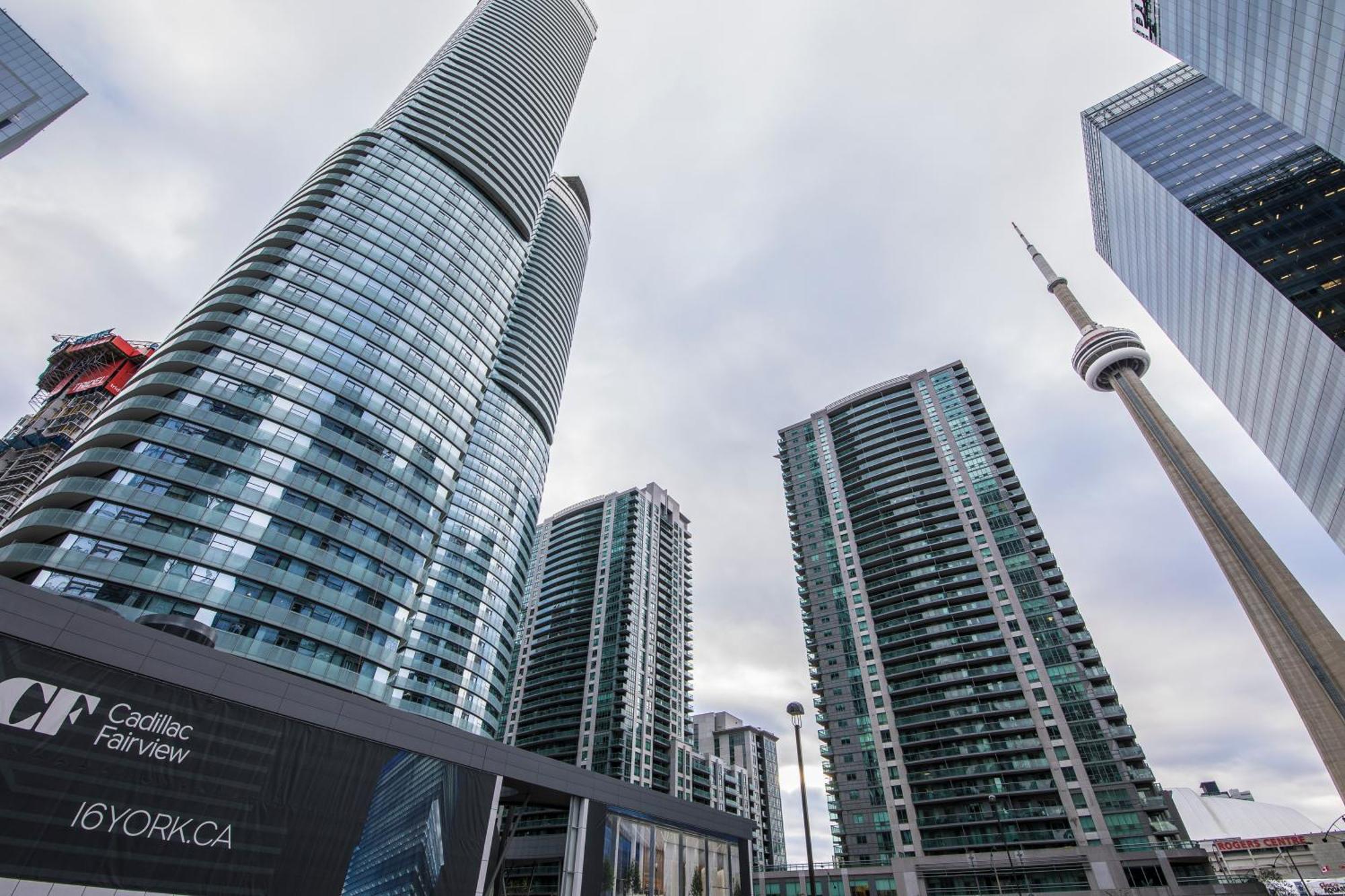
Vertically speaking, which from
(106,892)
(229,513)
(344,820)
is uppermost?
(229,513)

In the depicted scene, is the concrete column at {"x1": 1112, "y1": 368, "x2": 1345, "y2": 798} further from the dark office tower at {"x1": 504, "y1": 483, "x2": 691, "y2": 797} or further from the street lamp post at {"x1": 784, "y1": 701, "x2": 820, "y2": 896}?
the street lamp post at {"x1": 784, "y1": 701, "x2": 820, "y2": 896}

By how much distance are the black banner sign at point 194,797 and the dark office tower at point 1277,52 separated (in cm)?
6983

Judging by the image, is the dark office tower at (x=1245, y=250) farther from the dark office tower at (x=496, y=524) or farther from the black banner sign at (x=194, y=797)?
the dark office tower at (x=496, y=524)

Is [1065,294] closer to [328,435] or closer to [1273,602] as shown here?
[1273,602]

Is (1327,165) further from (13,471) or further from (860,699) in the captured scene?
(13,471)

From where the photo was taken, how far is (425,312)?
66.5m

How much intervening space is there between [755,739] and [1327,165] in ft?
510

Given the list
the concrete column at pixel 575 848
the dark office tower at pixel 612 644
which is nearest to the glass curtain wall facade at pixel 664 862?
the concrete column at pixel 575 848

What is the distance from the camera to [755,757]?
529 feet

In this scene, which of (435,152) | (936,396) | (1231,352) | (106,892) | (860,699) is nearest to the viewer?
(106,892)

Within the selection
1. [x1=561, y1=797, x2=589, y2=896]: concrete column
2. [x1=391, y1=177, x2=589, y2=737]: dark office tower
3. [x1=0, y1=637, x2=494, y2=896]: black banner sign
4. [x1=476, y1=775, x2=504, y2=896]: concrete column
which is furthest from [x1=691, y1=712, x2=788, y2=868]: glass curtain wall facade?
[x1=0, y1=637, x2=494, y2=896]: black banner sign

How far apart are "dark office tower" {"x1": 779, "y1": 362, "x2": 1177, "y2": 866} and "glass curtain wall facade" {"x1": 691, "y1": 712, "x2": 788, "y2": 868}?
239 ft

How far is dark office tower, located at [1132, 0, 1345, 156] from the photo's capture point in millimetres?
41844

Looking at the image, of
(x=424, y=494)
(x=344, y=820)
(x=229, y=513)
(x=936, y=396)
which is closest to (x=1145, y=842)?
(x=936, y=396)
